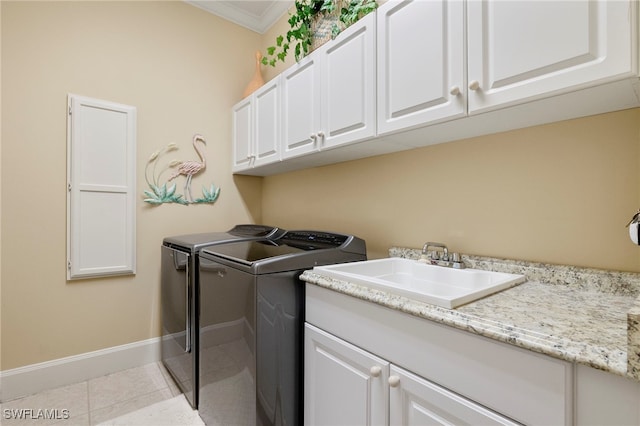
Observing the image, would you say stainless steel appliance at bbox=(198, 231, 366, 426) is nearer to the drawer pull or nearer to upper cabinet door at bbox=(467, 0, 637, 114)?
the drawer pull

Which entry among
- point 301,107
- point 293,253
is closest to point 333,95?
point 301,107

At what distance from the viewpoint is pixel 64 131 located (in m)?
2.02

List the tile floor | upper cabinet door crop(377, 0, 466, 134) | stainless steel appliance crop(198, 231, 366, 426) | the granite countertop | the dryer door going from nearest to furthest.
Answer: the granite countertop, upper cabinet door crop(377, 0, 466, 134), stainless steel appliance crop(198, 231, 366, 426), the tile floor, the dryer door

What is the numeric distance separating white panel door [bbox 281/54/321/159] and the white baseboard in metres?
1.83

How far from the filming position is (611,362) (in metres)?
0.58

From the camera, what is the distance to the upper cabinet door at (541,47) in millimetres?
803

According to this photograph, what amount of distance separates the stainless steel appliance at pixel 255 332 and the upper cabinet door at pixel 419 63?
2.41 ft

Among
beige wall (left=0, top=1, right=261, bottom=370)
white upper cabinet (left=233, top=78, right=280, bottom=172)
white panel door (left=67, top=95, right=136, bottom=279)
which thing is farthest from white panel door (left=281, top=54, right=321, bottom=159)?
white panel door (left=67, top=95, right=136, bottom=279)

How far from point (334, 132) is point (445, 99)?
0.62 m

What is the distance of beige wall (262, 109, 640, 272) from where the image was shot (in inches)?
41.6

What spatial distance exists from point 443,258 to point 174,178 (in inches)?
81.9

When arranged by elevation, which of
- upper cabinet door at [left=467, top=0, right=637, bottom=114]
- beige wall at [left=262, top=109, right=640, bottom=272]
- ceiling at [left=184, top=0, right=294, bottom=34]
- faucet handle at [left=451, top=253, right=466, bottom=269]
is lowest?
faucet handle at [left=451, top=253, right=466, bottom=269]

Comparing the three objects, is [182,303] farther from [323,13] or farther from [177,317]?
[323,13]

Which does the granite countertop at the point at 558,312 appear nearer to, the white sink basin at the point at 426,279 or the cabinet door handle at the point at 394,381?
the white sink basin at the point at 426,279
